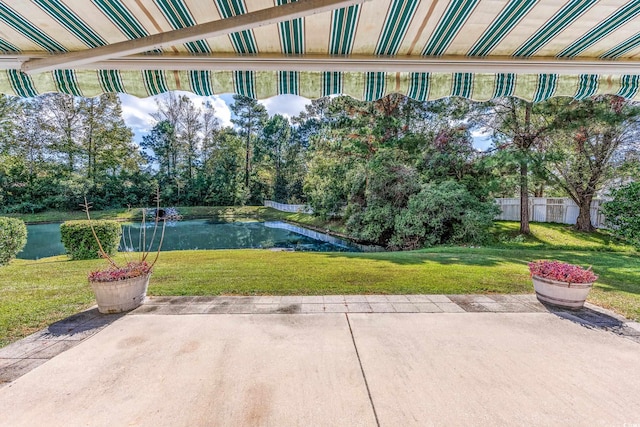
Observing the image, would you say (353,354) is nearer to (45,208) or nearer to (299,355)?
(299,355)

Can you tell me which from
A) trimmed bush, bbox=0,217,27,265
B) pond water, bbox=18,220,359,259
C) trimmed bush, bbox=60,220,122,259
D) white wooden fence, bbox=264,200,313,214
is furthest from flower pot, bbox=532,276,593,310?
white wooden fence, bbox=264,200,313,214

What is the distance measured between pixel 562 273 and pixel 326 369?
2946mm

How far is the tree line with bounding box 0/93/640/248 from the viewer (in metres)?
10.3

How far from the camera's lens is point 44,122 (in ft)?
80.8

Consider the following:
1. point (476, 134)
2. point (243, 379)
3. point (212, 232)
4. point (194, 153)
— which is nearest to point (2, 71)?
point (243, 379)

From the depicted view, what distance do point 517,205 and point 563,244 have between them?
4208 mm

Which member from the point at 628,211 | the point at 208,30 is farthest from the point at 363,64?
the point at 628,211

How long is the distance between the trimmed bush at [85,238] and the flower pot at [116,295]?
5296mm

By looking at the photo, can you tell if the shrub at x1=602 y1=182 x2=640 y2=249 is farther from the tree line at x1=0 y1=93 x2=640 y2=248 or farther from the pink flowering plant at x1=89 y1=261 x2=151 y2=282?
the pink flowering plant at x1=89 y1=261 x2=151 y2=282

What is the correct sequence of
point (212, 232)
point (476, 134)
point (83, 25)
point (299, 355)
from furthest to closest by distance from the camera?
point (212, 232) → point (476, 134) → point (299, 355) → point (83, 25)

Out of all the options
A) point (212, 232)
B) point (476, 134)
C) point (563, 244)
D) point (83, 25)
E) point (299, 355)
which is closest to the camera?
point (83, 25)

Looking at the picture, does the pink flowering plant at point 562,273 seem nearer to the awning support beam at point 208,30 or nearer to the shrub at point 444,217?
the awning support beam at point 208,30

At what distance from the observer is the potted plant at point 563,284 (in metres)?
3.15

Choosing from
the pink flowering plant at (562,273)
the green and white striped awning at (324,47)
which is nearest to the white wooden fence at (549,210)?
the pink flowering plant at (562,273)
